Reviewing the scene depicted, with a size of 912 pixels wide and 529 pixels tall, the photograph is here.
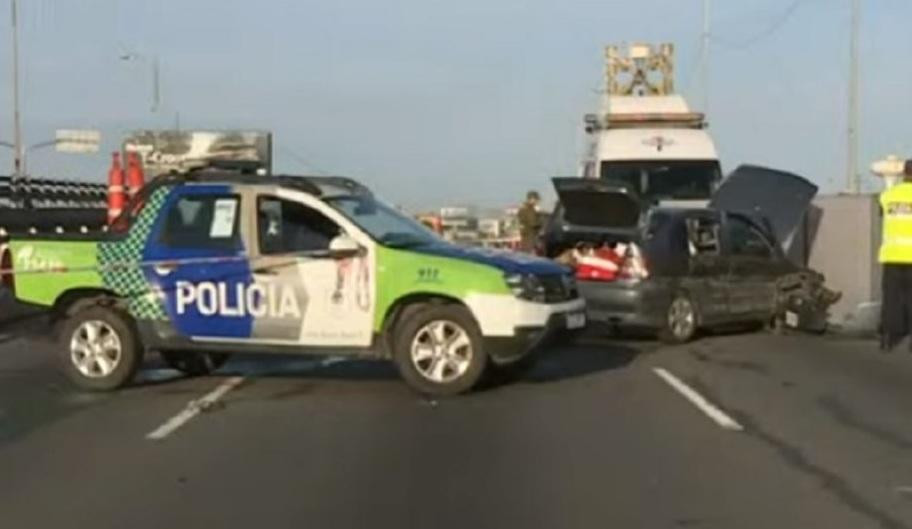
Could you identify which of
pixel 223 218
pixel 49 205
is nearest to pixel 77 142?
pixel 49 205

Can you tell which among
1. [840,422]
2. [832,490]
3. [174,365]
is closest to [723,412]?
[840,422]

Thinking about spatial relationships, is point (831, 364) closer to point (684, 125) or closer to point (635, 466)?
point (635, 466)

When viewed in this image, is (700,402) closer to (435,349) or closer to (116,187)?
(435,349)

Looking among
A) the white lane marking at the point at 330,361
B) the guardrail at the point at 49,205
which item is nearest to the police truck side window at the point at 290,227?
the white lane marking at the point at 330,361

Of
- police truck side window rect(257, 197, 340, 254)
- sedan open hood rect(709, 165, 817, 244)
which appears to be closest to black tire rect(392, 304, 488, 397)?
police truck side window rect(257, 197, 340, 254)

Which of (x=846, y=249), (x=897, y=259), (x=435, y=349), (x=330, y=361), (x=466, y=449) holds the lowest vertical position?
(x=330, y=361)

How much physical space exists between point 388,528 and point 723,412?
496cm

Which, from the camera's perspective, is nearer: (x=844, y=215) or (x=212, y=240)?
(x=212, y=240)

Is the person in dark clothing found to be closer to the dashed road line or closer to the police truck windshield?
the dashed road line

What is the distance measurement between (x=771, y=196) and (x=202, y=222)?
1043 centimetres

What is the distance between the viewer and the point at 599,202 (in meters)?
18.6

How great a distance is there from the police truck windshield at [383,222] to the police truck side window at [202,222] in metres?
0.88

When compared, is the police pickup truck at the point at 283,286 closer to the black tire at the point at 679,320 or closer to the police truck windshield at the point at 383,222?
the police truck windshield at the point at 383,222

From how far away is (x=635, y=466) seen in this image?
9.66m
